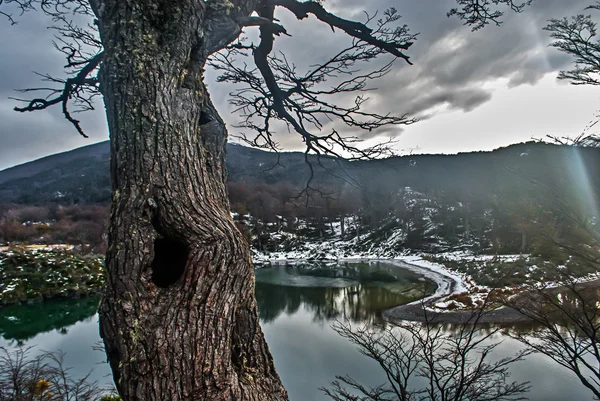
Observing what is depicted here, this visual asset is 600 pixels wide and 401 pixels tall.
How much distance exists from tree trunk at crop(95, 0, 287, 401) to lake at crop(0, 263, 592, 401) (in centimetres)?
308

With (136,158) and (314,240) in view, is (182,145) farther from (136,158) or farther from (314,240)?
(314,240)

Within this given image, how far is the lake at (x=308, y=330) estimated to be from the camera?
9.52 meters

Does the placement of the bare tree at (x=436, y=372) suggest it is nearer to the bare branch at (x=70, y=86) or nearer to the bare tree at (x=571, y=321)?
Answer: the bare tree at (x=571, y=321)

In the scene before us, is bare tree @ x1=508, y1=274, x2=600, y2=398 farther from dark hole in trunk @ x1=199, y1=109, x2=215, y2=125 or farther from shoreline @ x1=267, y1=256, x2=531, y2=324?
dark hole in trunk @ x1=199, y1=109, x2=215, y2=125

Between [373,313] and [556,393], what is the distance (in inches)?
326

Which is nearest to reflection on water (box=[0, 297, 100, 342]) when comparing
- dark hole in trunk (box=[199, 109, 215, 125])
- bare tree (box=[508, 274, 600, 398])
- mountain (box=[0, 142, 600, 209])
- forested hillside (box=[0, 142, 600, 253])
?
mountain (box=[0, 142, 600, 209])

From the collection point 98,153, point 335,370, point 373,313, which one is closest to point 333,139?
point 335,370

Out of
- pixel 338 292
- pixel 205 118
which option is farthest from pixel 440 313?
pixel 338 292

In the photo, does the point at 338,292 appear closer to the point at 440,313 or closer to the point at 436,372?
the point at 436,372

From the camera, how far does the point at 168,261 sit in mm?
1722

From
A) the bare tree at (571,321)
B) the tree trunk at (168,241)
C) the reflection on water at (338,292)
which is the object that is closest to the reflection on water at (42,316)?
the reflection on water at (338,292)

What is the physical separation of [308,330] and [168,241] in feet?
45.7

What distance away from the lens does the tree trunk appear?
1389 mm

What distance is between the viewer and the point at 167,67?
1841 mm
